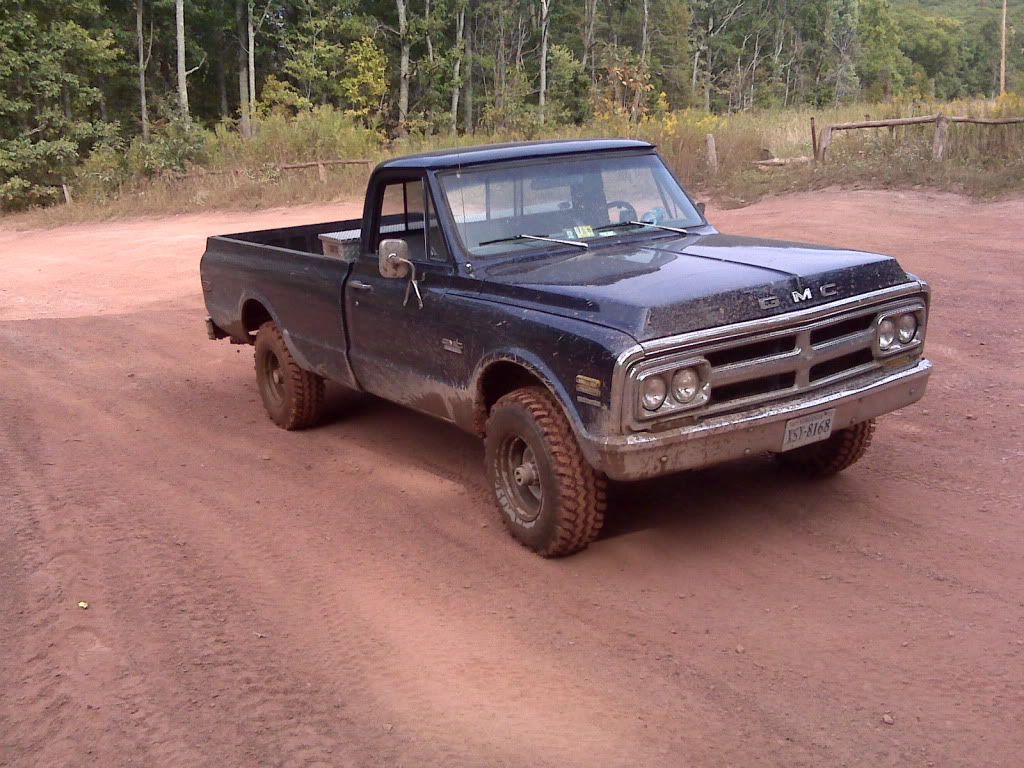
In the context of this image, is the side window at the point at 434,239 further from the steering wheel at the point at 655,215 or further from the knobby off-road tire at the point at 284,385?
the knobby off-road tire at the point at 284,385

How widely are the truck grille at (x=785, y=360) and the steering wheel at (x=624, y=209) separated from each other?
1.48 meters

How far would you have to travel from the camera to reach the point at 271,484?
20.4 ft

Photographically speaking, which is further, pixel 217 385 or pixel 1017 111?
pixel 1017 111

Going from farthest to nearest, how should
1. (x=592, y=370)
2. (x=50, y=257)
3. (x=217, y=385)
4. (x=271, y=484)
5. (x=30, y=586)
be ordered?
(x=50, y=257) → (x=217, y=385) → (x=271, y=484) → (x=30, y=586) → (x=592, y=370)

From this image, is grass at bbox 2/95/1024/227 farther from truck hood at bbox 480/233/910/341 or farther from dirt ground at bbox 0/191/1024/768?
truck hood at bbox 480/233/910/341

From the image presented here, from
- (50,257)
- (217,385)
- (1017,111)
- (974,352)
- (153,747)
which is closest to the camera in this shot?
(153,747)

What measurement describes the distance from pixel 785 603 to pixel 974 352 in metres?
4.48

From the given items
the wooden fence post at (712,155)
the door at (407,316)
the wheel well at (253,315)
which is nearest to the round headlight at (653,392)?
the door at (407,316)

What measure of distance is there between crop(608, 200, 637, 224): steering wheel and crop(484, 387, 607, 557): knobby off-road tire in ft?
4.68

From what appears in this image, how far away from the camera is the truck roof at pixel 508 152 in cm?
564

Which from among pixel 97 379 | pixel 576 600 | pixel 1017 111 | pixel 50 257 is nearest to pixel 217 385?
pixel 97 379

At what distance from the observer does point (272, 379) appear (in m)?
7.58

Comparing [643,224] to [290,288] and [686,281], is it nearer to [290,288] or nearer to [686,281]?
[686,281]

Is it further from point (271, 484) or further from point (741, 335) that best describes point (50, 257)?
point (741, 335)
